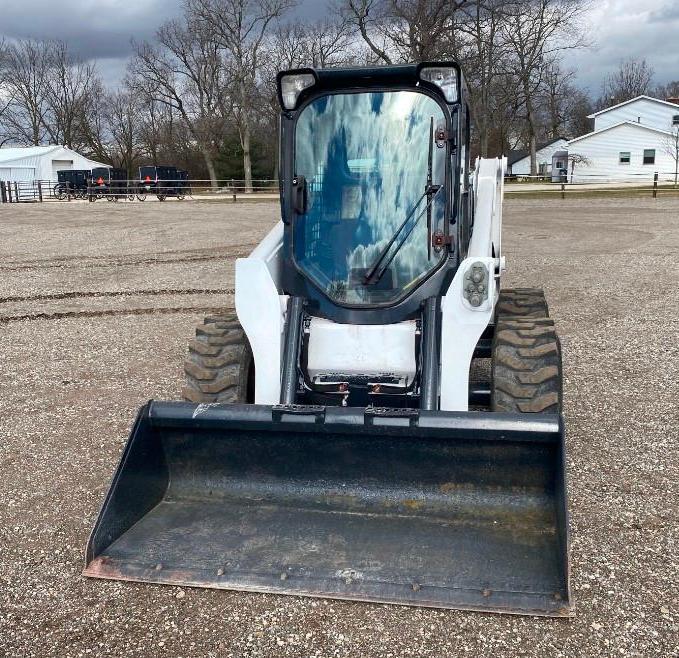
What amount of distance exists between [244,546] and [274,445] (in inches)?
21.4

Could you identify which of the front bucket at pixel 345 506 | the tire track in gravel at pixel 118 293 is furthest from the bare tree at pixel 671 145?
the front bucket at pixel 345 506

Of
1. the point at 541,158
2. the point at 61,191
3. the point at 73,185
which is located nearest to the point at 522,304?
the point at 73,185

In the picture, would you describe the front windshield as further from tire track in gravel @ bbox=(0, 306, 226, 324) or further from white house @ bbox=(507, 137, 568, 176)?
white house @ bbox=(507, 137, 568, 176)

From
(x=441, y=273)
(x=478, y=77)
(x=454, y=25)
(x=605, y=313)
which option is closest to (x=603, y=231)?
(x=605, y=313)

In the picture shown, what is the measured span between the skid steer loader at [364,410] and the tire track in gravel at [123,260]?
33.4 ft

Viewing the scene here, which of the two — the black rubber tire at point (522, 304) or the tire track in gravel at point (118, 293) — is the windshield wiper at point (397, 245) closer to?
the black rubber tire at point (522, 304)

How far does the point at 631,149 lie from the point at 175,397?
51.6 metres

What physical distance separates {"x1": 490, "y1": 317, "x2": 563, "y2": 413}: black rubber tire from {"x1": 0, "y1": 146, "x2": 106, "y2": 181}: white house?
192 ft

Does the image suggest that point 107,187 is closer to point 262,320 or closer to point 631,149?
point 631,149

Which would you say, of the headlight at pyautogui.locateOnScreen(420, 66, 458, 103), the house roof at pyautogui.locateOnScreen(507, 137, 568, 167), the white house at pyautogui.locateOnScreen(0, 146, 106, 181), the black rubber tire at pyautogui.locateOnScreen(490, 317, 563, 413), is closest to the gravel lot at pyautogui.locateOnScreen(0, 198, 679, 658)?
the black rubber tire at pyautogui.locateOnScreen(490, 317, 563, 413)

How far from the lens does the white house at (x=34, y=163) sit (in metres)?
56.8

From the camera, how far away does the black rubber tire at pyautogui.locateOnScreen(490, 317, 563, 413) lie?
4.08m

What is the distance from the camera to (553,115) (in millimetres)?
69438

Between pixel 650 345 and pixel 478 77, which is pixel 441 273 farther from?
pixel 478 77
